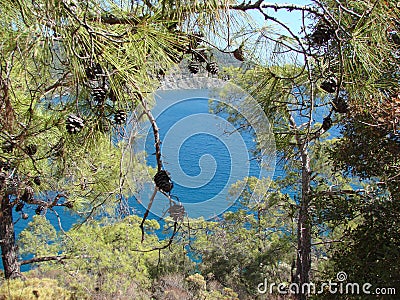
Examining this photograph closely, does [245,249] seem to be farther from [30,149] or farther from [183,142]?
[183,142]

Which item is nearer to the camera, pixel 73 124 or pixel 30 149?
pixel 73 124

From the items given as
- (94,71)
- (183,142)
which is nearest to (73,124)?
(94,71)

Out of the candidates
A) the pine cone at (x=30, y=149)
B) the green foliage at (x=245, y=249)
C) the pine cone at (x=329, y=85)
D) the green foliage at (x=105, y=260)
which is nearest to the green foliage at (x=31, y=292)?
the pine cone at (x=30, y=149)

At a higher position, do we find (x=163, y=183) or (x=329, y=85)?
(x=329, y=85)

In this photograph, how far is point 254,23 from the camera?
0.85m

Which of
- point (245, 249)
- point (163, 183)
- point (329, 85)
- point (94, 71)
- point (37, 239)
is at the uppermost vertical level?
point (245, 249)

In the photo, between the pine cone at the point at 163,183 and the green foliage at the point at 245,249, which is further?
the green foliage at the point at 245,249

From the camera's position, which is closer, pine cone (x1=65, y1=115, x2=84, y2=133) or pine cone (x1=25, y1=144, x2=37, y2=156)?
pine cone (x1=65, y1=115, x2=84, y2=133)

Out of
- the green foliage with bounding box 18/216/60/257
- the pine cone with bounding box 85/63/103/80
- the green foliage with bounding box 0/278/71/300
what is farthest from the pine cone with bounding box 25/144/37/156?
the green foliage with bounding box 18/216/60/257

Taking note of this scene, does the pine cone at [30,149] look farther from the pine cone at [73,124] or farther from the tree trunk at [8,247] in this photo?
the tree trunk at [8,247]

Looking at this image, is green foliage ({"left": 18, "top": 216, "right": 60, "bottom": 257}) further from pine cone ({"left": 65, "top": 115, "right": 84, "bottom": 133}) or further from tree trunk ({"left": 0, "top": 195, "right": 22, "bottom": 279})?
pine cone ({"left": 65, "top": 115, "right": 84, "bottom": 133})

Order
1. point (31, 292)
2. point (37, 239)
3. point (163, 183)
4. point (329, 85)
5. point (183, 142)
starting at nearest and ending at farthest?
point (163, 183)
point (329, 85)
point (183, 142)
point (31, 292)
point (37, 239)

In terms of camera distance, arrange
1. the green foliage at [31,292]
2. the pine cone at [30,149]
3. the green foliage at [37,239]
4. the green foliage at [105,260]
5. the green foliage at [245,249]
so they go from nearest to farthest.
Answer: the pine cone at [30,149] → the green foliage at [31,292] → the green foliage at [105,260] → the green foliage at [245,249] → the green foliage at [37,239]

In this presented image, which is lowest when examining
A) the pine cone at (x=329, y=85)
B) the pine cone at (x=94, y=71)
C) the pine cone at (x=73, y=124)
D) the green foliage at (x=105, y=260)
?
the pine cone at (x=73, y=124)
